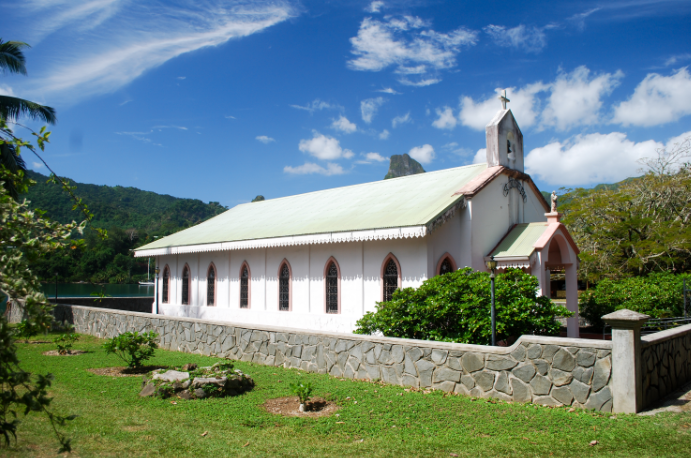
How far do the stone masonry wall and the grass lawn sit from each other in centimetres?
32

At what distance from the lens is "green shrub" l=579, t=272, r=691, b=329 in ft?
55.1

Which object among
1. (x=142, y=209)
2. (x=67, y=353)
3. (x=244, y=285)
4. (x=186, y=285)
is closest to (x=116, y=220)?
(x=142, y=209)

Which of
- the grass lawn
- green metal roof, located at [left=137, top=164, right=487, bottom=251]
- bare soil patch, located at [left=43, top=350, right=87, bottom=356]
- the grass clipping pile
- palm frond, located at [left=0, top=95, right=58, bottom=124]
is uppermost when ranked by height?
palm frond, located at [left=0, top=95, right=58, bottom=124]

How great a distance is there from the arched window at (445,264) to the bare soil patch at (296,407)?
26.0 ft

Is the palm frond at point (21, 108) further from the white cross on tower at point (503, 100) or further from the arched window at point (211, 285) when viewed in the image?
the white cross on tower at point (503, 100)

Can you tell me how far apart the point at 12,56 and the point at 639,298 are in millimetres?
25021

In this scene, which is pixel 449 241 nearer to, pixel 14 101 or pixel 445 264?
pixel 445 264

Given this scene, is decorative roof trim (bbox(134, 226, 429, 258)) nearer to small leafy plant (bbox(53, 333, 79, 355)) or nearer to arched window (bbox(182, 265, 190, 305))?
arched window (bbox(182, 265, 190, 305))

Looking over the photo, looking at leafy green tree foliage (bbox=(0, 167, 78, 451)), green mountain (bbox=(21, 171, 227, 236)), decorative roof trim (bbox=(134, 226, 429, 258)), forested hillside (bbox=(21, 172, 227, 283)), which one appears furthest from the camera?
green mountain (bbox=(21, 171, 227, 236))

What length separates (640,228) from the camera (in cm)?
2492

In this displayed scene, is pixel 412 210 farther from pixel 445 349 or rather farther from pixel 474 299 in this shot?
pixel 445 349

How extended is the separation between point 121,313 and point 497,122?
15.4 metres

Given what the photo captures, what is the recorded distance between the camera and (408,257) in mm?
15266

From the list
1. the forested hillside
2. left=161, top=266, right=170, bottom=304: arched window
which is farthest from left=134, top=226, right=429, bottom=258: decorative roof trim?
the forested hillside
